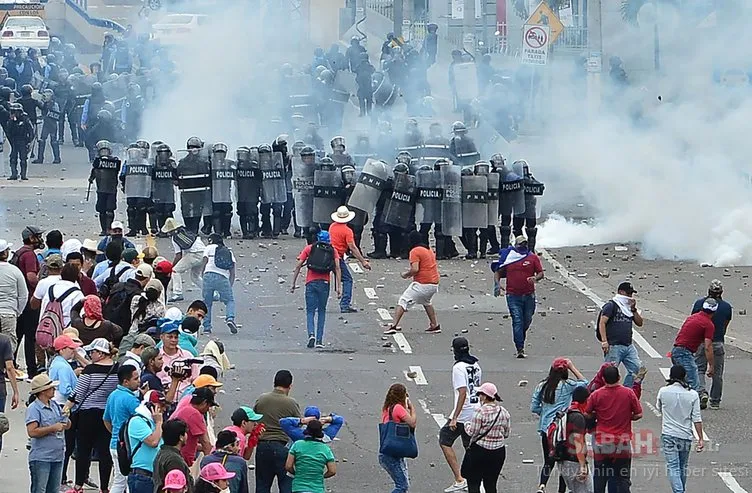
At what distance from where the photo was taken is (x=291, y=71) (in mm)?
35781

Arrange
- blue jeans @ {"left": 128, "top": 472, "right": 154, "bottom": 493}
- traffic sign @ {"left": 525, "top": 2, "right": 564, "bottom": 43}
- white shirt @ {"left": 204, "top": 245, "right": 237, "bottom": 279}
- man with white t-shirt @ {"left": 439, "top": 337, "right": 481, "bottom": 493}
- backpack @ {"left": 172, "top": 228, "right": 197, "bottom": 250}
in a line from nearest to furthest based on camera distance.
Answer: blue jeans @ {"left": 128, "top": 472, "right": 154, "bottom": 493} < man with white t-shirt @ {"left": 439, "top": 337, "right": 481, "bottom": 493} < white shirt @ {"left": 204, "top": 245, "right": 237, "bottom": 279} < backpack @ {"left": 172, "top": 228, "right": 197, "bottom": 250} < traffic sign @ {"left": 525, "top": 2, "right": 564, "bottom": 43}

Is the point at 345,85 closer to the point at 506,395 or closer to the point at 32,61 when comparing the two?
the point at 32,61

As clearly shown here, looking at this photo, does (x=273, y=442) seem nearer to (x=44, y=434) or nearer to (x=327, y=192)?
(x=44, y=434)

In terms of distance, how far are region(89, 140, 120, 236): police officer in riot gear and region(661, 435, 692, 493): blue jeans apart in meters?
11.7

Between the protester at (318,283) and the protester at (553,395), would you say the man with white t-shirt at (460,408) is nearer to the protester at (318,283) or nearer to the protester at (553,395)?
the protester at (553,395)

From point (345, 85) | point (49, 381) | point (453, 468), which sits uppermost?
point (345, 85)

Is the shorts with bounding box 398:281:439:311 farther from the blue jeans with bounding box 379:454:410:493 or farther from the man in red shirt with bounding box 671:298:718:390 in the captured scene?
the blue jeans with bounding box 379:454:410:493

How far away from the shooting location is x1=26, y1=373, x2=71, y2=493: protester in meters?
10.3

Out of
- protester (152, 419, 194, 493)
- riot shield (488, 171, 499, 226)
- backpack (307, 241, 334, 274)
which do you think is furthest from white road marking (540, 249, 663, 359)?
protester (152, 419, 194, 493)

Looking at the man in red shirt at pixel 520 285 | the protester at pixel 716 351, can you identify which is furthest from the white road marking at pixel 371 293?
the protester at pixel 716 351

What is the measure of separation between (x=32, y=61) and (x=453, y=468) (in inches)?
1034

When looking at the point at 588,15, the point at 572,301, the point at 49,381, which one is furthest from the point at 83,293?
the point at 588,15

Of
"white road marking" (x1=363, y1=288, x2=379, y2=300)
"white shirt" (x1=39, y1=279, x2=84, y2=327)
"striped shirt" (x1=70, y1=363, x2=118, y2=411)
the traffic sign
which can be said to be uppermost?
the traffic sign

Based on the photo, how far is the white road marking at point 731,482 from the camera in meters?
11.9
